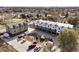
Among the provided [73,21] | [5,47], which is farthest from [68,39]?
[5,47]

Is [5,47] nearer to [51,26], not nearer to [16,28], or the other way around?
[16,28]

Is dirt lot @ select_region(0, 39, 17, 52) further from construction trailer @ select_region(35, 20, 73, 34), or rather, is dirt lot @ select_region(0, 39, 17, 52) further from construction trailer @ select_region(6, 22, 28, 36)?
construction trailer @ select_region(35, 20, 73, 34)

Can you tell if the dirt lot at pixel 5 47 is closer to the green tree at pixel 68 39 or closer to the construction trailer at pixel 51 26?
the construction trailer at pixel 51 26

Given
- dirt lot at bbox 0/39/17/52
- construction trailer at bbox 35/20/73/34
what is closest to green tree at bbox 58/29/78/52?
construction trailer at bbox 35/20/73/34

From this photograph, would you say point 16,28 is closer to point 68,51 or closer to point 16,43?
point 16,43

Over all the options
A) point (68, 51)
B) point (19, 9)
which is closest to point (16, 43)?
point (19, 9)

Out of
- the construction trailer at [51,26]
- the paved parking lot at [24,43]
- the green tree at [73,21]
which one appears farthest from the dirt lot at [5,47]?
A: the green tree at [73,21]
